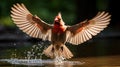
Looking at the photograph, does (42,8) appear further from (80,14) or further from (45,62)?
(45,62)

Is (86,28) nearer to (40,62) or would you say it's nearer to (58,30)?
(58,30)

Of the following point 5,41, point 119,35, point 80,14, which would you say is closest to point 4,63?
point 5,41

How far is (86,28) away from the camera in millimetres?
11023

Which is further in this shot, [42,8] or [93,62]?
[42,8]

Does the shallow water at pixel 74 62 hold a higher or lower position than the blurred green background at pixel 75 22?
lower

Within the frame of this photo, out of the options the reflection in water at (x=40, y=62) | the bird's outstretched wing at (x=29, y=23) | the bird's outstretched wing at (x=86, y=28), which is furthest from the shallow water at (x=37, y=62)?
the bird's outstretched wing at (x=86, y=28)

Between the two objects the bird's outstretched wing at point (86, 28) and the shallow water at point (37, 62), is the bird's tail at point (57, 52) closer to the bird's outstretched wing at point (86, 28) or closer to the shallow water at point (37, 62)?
the shallow water at point (37, 62)

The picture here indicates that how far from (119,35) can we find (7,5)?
11999 mm

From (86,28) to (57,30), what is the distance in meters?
0.78

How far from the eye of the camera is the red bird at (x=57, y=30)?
1066 cm

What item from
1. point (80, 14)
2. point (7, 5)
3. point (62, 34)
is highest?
point (7, 5)

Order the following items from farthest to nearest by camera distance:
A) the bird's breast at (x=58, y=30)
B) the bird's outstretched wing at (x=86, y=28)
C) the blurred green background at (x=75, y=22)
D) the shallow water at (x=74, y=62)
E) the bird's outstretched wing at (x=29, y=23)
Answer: the blurred green background at (x=75, y=22) < the bird's outstretched wing at (x=86, y=28) < the bird's outstretched wing at (x=29, y=23) < the bird's breast at (x=58, y=30) < the shallow water at (x=74, y=62)

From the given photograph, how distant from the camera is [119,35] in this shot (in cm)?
2036

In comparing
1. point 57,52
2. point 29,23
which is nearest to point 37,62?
point 57,52
